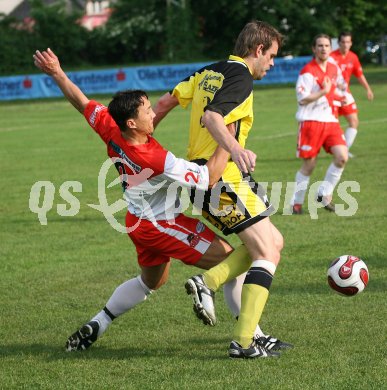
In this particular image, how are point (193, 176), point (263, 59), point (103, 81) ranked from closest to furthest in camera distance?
point (193, 176) → point (263, 59) → point (103, 81)

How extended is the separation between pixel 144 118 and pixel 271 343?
5.32 ft

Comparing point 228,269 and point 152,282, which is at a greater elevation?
point 228,269

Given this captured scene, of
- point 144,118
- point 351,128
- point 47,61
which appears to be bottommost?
point 351,128

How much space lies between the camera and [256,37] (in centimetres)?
599

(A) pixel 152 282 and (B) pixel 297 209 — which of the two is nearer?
(A) pixel 152 282

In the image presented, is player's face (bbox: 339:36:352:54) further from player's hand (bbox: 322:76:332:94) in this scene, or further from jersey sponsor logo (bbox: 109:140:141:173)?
jersey sponsor logo (bbox: 109:140:141:173)

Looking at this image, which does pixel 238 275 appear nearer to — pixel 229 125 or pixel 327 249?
pixel 229 125

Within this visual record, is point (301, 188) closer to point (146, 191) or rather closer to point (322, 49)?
point (322, 49)

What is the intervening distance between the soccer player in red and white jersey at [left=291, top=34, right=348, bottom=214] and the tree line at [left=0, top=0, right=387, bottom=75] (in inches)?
1633

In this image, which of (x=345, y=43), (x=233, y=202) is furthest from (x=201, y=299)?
(x=345, y=43)

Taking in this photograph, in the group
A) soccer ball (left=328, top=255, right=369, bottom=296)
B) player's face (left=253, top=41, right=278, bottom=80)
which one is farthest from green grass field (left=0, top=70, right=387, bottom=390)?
player's face (left=253, top=41, right=278, bottom=80)

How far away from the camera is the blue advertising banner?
135ft

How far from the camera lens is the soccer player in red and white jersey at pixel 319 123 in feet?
40.3

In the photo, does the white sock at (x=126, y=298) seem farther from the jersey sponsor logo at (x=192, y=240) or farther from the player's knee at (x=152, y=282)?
the jersey sponsor logo at (x=192, y=240)
